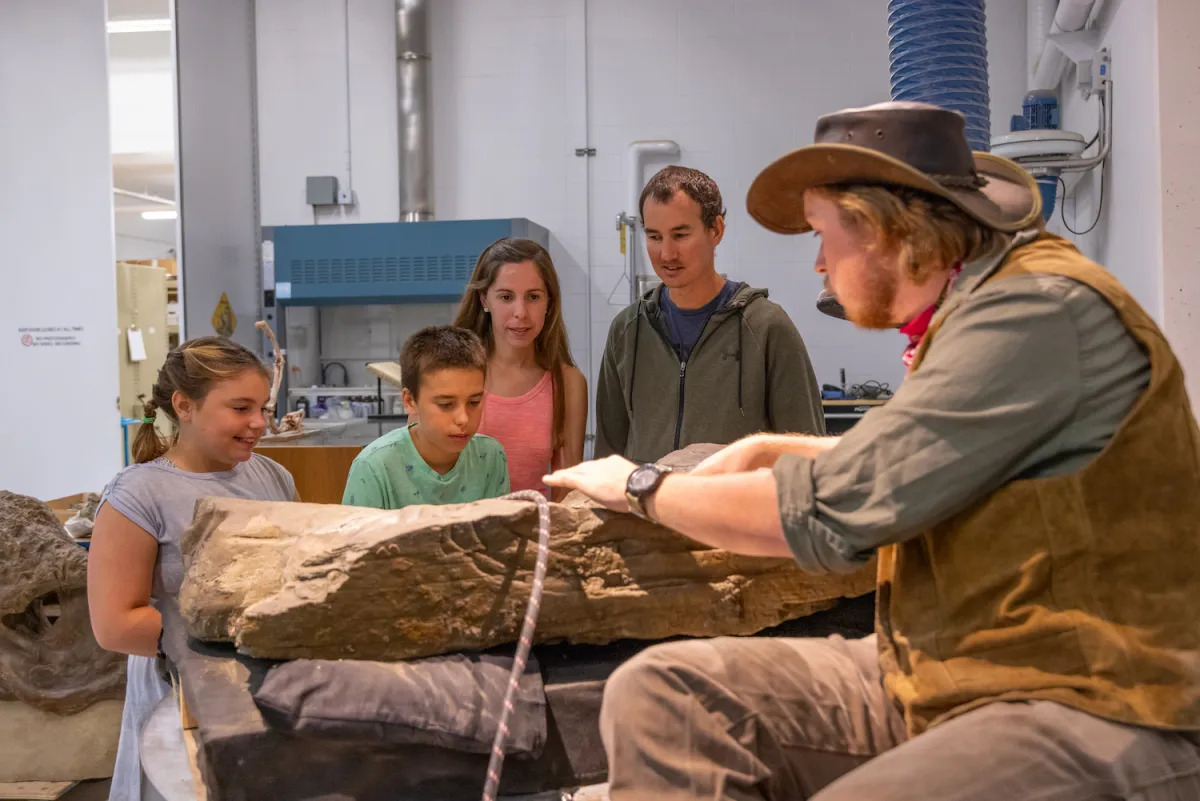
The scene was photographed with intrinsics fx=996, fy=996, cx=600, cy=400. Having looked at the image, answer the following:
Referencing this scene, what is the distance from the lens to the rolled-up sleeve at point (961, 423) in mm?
1182

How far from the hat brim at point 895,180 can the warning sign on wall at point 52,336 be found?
4938 mm

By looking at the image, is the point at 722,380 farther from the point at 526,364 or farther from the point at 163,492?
the point at 163,492

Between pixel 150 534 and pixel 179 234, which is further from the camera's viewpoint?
pixel 179 234

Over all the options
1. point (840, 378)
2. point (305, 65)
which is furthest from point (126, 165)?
→ point (840, 378)

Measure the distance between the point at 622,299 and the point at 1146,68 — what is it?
3.64m

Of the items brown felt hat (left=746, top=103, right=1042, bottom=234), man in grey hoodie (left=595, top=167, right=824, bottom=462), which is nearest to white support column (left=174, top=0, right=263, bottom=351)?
man in grey hoodie (left=595, top=167, right=824, bottom=462)

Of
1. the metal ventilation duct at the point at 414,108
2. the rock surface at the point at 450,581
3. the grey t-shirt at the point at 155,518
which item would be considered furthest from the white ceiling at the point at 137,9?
the rock surface at the point at 450,581

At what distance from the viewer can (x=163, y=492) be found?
2.11 meters

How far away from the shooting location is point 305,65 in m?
6.62

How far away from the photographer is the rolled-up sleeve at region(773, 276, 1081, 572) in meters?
1.18

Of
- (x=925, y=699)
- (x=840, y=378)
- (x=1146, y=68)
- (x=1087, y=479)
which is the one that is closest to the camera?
(x=1087, y=479)

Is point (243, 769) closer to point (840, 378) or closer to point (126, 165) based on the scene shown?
point (840, 378)

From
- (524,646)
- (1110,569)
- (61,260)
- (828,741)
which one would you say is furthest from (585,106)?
(1110,569)

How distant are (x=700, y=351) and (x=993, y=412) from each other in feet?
4.74
